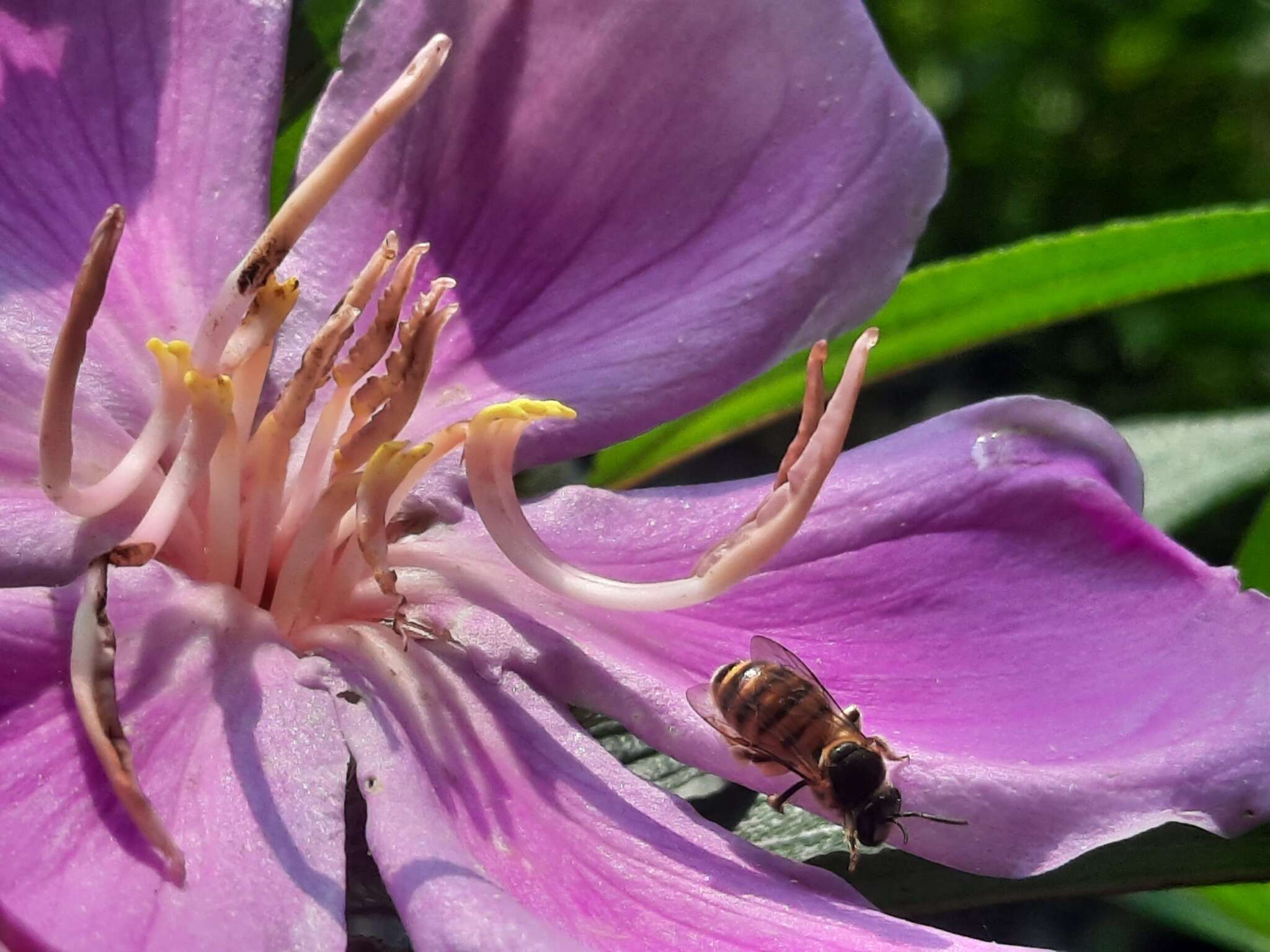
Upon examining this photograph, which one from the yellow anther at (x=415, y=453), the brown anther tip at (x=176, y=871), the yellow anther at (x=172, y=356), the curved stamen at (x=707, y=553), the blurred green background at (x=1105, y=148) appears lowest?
the blurred green background at (x=1105, y=148)

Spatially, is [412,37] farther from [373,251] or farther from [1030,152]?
[1030,152]

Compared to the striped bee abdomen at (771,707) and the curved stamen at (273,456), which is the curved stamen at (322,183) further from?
the striped bee abdomen at (771,707)

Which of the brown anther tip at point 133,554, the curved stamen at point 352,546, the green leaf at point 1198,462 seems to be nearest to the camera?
the brown anther tip at point 133,554

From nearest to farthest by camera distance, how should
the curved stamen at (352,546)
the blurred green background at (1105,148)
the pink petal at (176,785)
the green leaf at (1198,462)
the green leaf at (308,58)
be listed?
the pink petal at (176,785)
the curved stamen at (352,546)
the green leaf at (308,58)
the green leaf at (1198,462)
the blurred green background at (1105,148)

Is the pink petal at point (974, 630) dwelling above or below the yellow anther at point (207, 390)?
below

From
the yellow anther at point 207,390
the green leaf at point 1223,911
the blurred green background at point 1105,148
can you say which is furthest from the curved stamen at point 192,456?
the blurred green background at point 1105,148

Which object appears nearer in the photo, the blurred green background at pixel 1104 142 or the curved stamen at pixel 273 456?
the curved stamen at pixel 273 456
